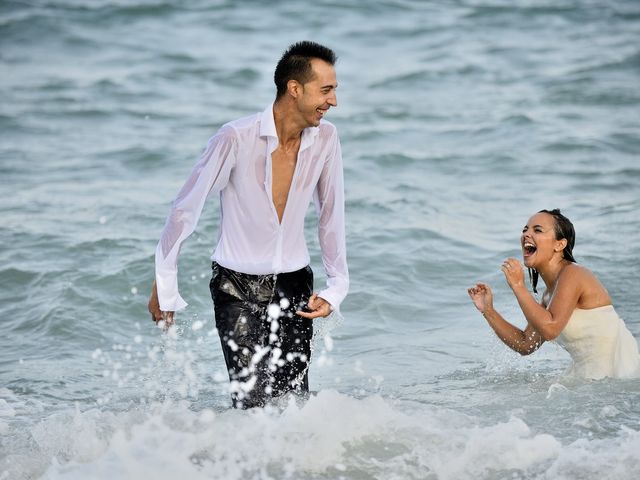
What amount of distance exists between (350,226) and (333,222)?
5.40 m

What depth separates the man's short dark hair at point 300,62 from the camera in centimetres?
505

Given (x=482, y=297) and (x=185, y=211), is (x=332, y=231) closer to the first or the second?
(x=185, y=211)

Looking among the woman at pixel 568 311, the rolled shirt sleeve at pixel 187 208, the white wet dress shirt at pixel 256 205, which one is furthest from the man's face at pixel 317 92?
the woman at pixel 568 311

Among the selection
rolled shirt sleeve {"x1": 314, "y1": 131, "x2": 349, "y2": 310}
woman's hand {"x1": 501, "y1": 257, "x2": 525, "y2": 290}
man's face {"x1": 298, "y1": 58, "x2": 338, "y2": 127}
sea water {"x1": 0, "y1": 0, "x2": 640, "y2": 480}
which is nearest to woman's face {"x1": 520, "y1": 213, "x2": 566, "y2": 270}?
woman's hand {"x1": 501, "y1": 257, "x2": 525, "y2": 290}

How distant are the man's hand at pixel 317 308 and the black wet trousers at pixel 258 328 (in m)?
0.10

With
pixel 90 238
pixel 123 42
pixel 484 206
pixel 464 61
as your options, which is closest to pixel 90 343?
pixel 90 238

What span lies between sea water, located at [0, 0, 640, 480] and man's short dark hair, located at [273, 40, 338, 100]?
1.34 m

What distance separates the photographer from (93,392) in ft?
22.4

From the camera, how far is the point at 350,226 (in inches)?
425

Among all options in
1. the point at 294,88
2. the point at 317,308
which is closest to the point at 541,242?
the point at 317,308

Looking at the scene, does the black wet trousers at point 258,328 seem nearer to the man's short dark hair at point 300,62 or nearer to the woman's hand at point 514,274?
the man's short dark hair at point 300,62

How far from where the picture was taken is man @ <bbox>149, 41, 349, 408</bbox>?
16.5 ft

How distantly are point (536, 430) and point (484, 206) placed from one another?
239 inches

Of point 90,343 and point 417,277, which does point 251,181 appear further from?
point 417,277
